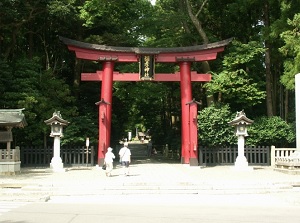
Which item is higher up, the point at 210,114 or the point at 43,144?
the point at 210,114

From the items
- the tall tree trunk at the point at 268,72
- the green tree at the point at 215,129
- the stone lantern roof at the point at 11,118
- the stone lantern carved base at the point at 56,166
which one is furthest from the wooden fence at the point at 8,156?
the tall tree trunk at the point at 268,72

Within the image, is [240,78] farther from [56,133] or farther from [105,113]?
[56,133]

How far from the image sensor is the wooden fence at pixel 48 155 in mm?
22094

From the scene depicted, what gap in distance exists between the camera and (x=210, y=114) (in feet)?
77.6

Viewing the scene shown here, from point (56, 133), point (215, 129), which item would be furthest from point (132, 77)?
point (215, 129)

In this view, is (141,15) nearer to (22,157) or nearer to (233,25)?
(233,25)

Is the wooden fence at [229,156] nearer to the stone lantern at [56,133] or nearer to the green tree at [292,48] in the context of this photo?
the green tree at [292,48]

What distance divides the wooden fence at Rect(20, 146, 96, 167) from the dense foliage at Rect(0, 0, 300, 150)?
85 cm

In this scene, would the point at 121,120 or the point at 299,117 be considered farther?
the point at 121,120

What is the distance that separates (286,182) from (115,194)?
6.59 meters

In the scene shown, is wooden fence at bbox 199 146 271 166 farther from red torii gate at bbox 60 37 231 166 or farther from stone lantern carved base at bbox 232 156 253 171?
stone lantern carved base at bbox 232 156 253 171

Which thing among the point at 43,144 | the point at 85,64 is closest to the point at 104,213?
the point at 43,144

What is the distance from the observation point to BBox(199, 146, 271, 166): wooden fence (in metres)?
22.7

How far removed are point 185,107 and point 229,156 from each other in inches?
171
